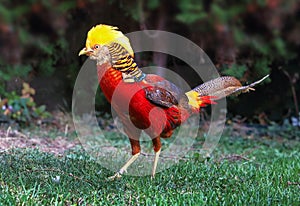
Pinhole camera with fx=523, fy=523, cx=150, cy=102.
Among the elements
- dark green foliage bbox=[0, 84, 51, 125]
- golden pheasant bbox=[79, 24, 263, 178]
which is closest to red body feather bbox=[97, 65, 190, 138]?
golden pheasant bbox=[79, 24, 263, 178]

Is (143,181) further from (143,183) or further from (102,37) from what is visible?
(102,37)

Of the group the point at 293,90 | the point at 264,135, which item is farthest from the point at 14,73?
the point at 293,90

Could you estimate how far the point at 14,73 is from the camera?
16.2ft

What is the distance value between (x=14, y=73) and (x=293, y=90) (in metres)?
2.93

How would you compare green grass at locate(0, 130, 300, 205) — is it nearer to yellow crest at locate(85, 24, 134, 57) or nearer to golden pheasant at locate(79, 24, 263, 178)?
golden pheasant at locate(79, 24, 263, 178)

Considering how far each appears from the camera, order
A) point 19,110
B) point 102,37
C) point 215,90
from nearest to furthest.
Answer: point 102,37
point 215,90
point 19,110

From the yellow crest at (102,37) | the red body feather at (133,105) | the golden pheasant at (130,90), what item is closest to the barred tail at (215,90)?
the golden pheasant at (130,90)

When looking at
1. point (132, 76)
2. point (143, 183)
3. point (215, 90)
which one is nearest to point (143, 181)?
point (143, 183)

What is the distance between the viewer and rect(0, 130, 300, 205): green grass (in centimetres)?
222

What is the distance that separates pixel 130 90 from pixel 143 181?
19.2 inches

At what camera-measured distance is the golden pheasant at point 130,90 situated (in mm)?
2484

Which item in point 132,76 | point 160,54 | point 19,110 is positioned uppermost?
point 132,76

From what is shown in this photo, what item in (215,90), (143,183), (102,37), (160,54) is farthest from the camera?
(160,54)

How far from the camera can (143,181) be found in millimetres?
2650
